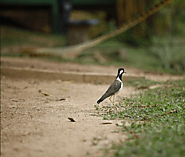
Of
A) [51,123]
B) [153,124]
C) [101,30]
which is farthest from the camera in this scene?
[101,30]

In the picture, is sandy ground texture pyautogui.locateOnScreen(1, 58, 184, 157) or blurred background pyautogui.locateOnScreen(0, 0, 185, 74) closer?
sandy ground texture pyautogui.locateOnScreen(1, 58, 184, 157)

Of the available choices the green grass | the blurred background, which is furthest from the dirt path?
the blurred background

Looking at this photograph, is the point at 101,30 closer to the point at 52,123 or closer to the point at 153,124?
the point at 52,123

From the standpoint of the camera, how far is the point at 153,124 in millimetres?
2945

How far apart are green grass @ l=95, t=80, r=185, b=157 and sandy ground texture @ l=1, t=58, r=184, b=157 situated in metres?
0.17

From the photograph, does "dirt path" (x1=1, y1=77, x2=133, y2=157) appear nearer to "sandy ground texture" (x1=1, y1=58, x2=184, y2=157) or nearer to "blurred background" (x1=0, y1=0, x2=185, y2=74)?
"sandy ground texture" (x1=1, y1=58, x2=184, y2=157)

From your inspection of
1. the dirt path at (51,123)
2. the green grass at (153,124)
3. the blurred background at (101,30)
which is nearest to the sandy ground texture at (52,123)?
the dirt path at (51,123)

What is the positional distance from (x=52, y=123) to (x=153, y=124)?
110cm

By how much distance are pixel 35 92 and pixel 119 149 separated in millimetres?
2604

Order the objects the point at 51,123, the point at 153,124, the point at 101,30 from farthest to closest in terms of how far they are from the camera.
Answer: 1. the point at 101,30
2. the point at 51,123
3. the point at 153,124

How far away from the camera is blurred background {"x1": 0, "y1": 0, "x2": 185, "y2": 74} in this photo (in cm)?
876

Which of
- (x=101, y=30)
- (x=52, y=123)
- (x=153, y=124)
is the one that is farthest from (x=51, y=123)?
(x=101, y=30)

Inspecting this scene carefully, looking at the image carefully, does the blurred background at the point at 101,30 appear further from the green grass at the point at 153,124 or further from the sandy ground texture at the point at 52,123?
the sandy ground texture at the point at 52,123

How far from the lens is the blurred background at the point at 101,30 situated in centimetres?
876
